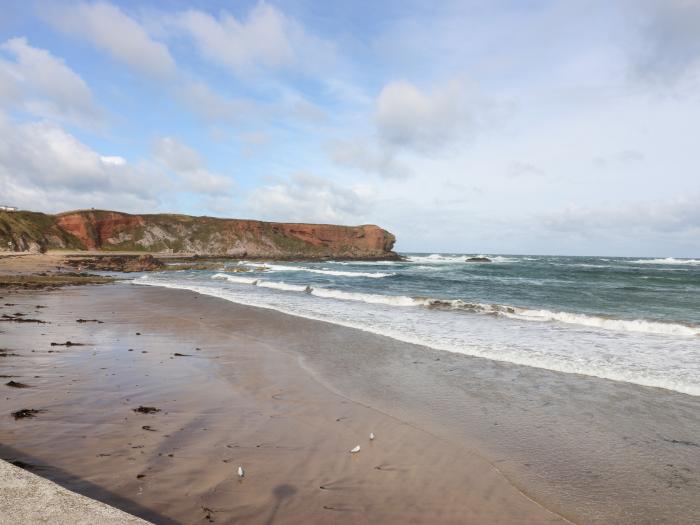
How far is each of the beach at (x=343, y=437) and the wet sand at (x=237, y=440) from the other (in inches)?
0.8

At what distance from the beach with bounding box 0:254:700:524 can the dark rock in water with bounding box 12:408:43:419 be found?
0.36 feet

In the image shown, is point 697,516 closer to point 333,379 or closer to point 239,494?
point 239,494

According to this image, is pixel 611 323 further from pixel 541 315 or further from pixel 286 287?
pixel 286 287

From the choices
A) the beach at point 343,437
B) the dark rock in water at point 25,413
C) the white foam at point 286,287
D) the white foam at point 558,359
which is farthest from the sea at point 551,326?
the dark rock in water at point 25,413

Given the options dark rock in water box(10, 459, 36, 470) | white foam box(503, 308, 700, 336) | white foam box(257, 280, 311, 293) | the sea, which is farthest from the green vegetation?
white foam box(503, 308, 700, 336)

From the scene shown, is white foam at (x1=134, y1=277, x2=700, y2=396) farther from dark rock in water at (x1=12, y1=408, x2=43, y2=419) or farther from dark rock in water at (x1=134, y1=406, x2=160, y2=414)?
dark rock in water at (x1=12, y1=408, x2=43, y2=419)

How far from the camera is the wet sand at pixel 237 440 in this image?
3684 millimetres

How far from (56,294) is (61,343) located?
46.5 feet

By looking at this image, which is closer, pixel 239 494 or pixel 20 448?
pixel 239 494

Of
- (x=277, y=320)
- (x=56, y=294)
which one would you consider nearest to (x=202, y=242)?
(x=56, y=294)

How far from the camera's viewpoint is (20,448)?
438cm

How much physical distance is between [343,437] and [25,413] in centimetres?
422

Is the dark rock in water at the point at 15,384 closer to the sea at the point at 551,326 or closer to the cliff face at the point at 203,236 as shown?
the sea at the point at 551,326

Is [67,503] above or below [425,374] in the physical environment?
above
